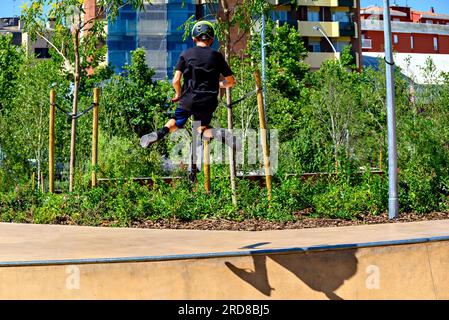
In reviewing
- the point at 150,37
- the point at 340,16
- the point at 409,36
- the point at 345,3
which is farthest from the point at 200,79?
the point at 409,36

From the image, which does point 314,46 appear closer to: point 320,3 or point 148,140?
point 320,3

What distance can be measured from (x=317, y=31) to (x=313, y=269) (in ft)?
194

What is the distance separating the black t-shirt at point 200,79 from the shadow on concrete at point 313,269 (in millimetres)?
1977

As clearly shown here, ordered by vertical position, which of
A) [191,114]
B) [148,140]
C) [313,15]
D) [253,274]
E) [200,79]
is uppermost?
[313,15]

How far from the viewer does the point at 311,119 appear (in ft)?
141

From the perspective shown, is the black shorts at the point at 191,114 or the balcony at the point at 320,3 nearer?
the black shorts at the point at 191,114

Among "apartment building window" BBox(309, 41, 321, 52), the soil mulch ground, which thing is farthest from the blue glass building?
the soil mulch ground

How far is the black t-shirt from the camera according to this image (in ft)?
23.2

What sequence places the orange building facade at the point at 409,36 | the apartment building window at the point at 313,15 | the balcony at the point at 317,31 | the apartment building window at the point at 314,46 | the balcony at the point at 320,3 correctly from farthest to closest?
the orange building facade at the point at 409,36, the apartment building window at the point at 313,15, the balcony at the point at 320,3, the apartment building window at the point at 314,46, the balcony at the point at 317,31

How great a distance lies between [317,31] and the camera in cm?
6550

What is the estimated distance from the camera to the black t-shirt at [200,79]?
706 centimetres

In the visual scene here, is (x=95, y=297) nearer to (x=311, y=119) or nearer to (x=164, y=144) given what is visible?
(x=164, y=144)

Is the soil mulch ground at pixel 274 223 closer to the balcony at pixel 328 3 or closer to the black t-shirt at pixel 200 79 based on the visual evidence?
the black t-shirt at pixel 200 79

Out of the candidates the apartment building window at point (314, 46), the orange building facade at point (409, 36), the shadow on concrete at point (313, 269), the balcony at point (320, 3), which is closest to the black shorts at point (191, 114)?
the shadow on concrete at point (313, 269)
